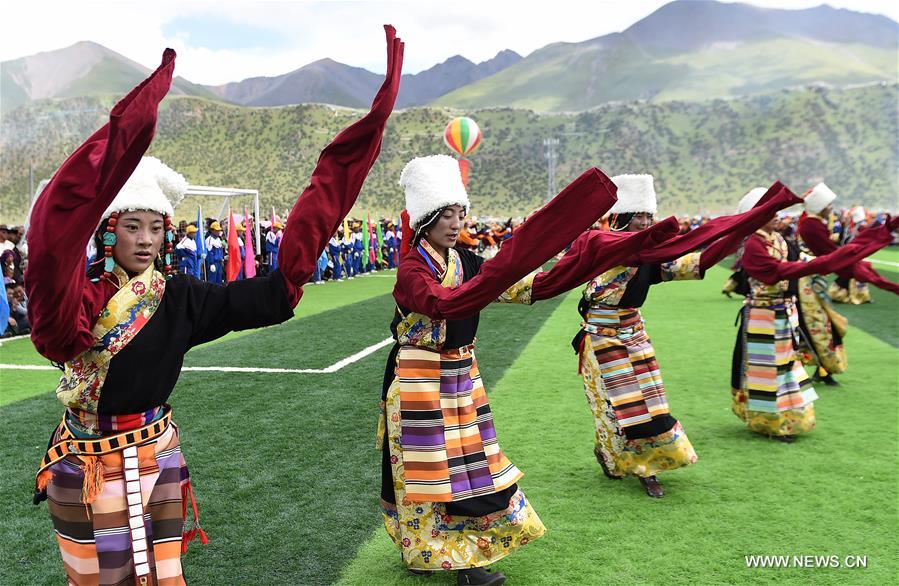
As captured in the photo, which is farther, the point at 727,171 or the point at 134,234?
the point at 727,171

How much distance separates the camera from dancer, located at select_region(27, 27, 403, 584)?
2.29m

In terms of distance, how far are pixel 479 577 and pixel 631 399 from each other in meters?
1.69

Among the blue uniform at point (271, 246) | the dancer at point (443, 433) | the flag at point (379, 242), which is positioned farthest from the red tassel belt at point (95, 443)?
the flag at point (379, 242)

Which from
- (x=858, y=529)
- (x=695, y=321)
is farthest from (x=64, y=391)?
(x=695, y=321)

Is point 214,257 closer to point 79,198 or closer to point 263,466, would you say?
point 263,466

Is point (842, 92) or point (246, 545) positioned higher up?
point (842, 92)

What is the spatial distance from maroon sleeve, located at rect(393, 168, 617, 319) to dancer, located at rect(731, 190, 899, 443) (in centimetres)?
365

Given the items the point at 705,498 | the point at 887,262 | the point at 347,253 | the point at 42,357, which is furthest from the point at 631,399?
the point at 887,262

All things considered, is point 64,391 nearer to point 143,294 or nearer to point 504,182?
point 143,294

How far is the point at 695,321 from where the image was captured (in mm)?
13656

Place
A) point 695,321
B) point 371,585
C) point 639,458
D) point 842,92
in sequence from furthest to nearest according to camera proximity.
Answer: point 842,92
point 695,321
point 639,458
point 371,585

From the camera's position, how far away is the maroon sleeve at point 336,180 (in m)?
2.25

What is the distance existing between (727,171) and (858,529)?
87596 millimetres

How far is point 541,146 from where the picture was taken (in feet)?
291
